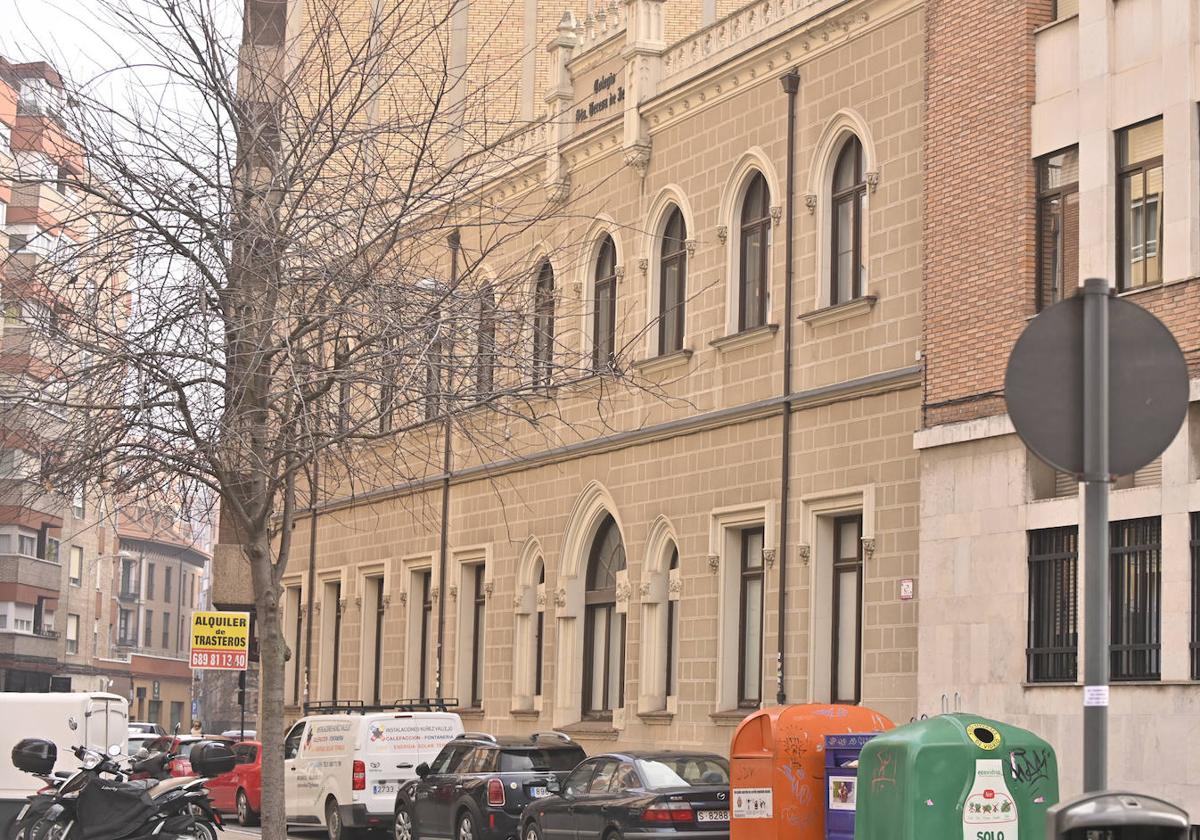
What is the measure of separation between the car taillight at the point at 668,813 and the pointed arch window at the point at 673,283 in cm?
1061

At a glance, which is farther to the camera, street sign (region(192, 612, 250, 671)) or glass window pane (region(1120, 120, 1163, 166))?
street sign (region(192, 612, 250, 671))

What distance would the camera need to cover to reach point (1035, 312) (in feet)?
70.5

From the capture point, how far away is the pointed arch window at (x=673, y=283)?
2945 cm

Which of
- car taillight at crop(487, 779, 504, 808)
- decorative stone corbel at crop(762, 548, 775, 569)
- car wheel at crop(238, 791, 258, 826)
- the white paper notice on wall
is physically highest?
decorative stone corbel at crop(762, 548, 775, 569)

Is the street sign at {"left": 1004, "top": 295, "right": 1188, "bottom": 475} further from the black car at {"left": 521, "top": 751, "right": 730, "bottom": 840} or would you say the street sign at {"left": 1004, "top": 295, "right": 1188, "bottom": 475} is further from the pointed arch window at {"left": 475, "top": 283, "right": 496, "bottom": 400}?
the black car at {"left": 521, "top": 751, "right": 730, "bottom": 840}

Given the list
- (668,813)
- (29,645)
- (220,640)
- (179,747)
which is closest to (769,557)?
(668,813)

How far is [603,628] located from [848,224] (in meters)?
8.87

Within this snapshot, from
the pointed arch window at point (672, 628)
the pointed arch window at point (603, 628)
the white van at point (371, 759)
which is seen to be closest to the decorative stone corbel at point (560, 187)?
the pointed arch window at point (603, 628)

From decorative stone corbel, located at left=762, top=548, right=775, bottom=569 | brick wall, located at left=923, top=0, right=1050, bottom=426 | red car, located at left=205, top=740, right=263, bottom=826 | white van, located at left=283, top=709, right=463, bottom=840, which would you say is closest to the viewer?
brick wall, located at left=923, top=0, right=1050, bottom=426

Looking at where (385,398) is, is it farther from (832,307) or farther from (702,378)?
(702,378)

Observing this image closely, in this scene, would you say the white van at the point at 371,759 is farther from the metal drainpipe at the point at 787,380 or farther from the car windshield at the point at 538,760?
the metal drainpipe at the point at 787,380

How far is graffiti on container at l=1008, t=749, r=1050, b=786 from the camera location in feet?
45.4

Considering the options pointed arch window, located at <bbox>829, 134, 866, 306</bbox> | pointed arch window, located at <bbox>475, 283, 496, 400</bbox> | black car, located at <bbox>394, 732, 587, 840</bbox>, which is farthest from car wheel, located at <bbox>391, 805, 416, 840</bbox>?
pointed arch window, located at <bbox>475, 283, 496, 400</bbox>

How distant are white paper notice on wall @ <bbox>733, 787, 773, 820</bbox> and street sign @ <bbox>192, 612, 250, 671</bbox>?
15.8 m
